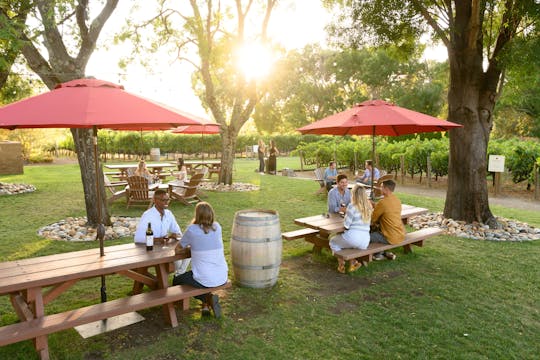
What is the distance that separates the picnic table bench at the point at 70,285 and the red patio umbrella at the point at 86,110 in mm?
368

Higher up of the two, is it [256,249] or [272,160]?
[272,160]

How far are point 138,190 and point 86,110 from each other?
686cm

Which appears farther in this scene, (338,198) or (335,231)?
(338,198)

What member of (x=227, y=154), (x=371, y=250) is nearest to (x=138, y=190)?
(x=227, y=154)

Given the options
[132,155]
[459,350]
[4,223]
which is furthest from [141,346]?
[132,155]

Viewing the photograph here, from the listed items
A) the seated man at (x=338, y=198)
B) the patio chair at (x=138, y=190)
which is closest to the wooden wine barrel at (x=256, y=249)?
the seated man at (x=338, y=198)

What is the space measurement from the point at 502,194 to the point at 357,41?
8300mm

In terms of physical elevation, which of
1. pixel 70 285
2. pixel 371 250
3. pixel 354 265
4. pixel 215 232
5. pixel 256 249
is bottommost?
pixel 354 265

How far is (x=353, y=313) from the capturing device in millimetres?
4512

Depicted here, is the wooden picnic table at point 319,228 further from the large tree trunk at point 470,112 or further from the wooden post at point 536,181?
the wooden post at point 536,181

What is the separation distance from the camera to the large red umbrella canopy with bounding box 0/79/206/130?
353 centimetres

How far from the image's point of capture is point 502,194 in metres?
13.9

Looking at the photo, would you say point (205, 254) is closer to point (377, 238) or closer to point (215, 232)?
point (215, 232)

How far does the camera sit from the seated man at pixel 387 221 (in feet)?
19.3
